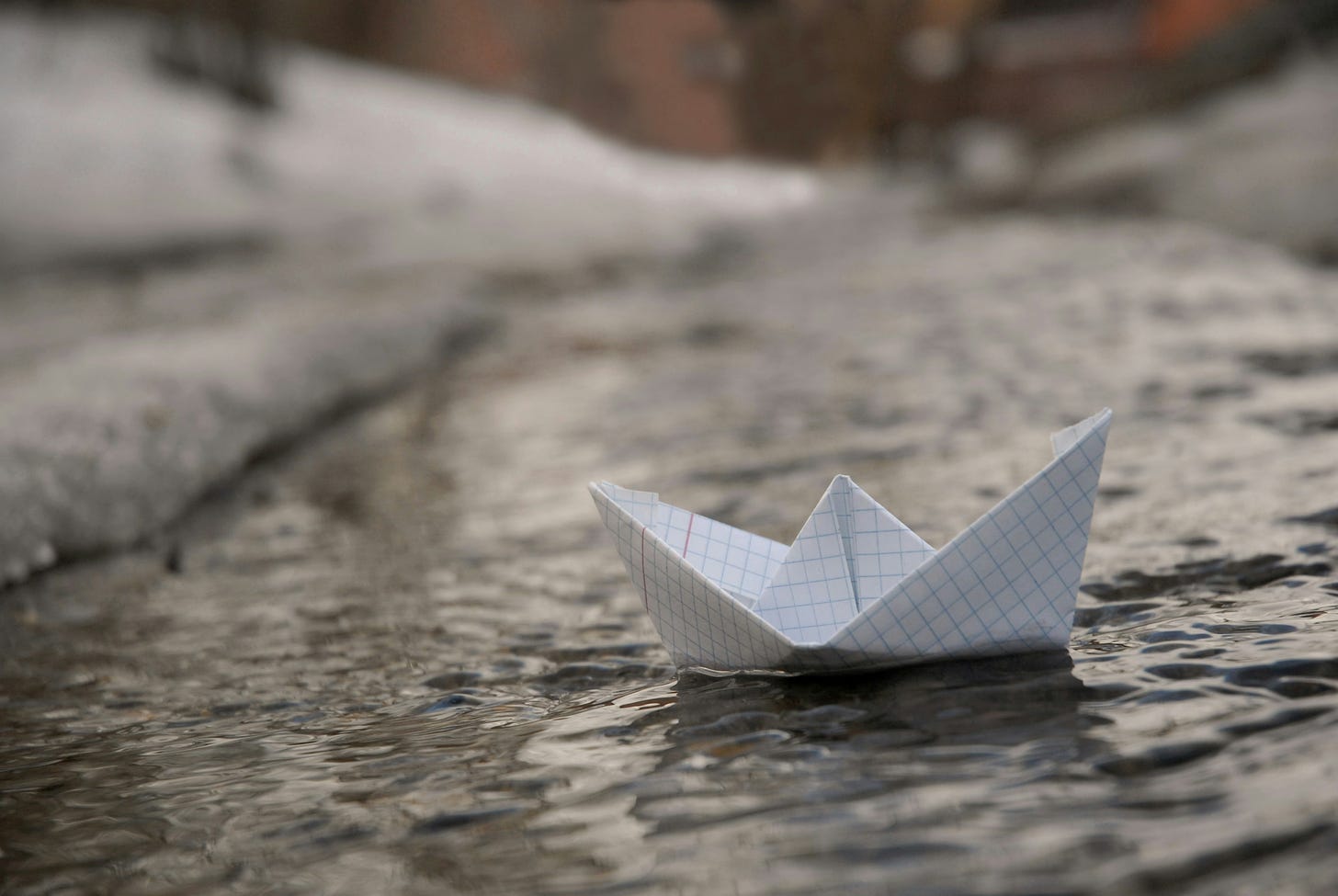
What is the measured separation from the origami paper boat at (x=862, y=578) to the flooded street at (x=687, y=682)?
0.04 m

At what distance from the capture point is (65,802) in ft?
3.60

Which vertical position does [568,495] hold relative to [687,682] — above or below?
above

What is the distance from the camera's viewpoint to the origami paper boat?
1.04 meters

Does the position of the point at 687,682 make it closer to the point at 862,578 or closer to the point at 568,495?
the point at 862,578

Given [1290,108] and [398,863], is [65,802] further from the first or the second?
[1290,108]

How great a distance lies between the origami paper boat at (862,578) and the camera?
1.04 meters

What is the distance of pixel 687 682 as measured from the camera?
1.21 meters

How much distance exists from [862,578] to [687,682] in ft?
0.65

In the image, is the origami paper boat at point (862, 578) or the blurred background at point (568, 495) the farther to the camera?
the origami paper boat at point (862, 578)

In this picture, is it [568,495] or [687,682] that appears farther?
[568,495]

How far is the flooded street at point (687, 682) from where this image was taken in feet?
2.80

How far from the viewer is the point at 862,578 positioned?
1.16 m

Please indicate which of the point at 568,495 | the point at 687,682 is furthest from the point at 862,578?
the point at 568,495

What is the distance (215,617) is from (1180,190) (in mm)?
5928
